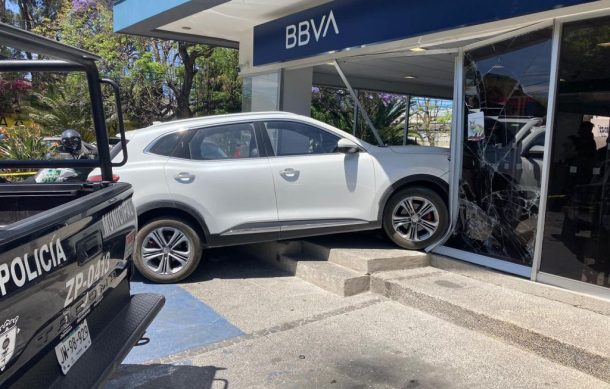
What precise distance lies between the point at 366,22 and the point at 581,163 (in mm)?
3161

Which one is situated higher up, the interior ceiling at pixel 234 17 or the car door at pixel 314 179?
the interior ceiling at pixel 234 17

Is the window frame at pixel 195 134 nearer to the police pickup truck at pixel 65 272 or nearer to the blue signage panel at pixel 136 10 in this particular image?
the police pickup truck at pixel 65 272

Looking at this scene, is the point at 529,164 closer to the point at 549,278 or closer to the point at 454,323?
the point at 549,278

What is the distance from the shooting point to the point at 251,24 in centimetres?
903

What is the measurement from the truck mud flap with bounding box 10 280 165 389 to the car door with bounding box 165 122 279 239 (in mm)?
2323

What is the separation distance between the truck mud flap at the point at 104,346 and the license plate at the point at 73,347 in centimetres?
3

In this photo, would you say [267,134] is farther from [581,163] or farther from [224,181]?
[581,163]

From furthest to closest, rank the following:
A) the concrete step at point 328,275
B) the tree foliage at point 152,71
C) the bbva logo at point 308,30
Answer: the tree foliage at point 152,71 < the bbva logo at point 308,30 < the concrete step at point 328,275

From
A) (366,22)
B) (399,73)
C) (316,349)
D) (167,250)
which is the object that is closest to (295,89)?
(399,73)

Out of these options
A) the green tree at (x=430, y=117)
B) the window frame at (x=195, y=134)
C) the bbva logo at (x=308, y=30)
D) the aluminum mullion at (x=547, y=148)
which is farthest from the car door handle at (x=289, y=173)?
Answer: the green tree at (x=430, y=117)

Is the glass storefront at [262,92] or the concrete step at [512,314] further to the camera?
the glass storefront at [262,92]

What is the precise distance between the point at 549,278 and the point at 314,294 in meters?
2.36

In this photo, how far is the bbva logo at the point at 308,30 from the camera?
7168 mm

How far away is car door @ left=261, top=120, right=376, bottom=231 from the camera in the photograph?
236 inches
